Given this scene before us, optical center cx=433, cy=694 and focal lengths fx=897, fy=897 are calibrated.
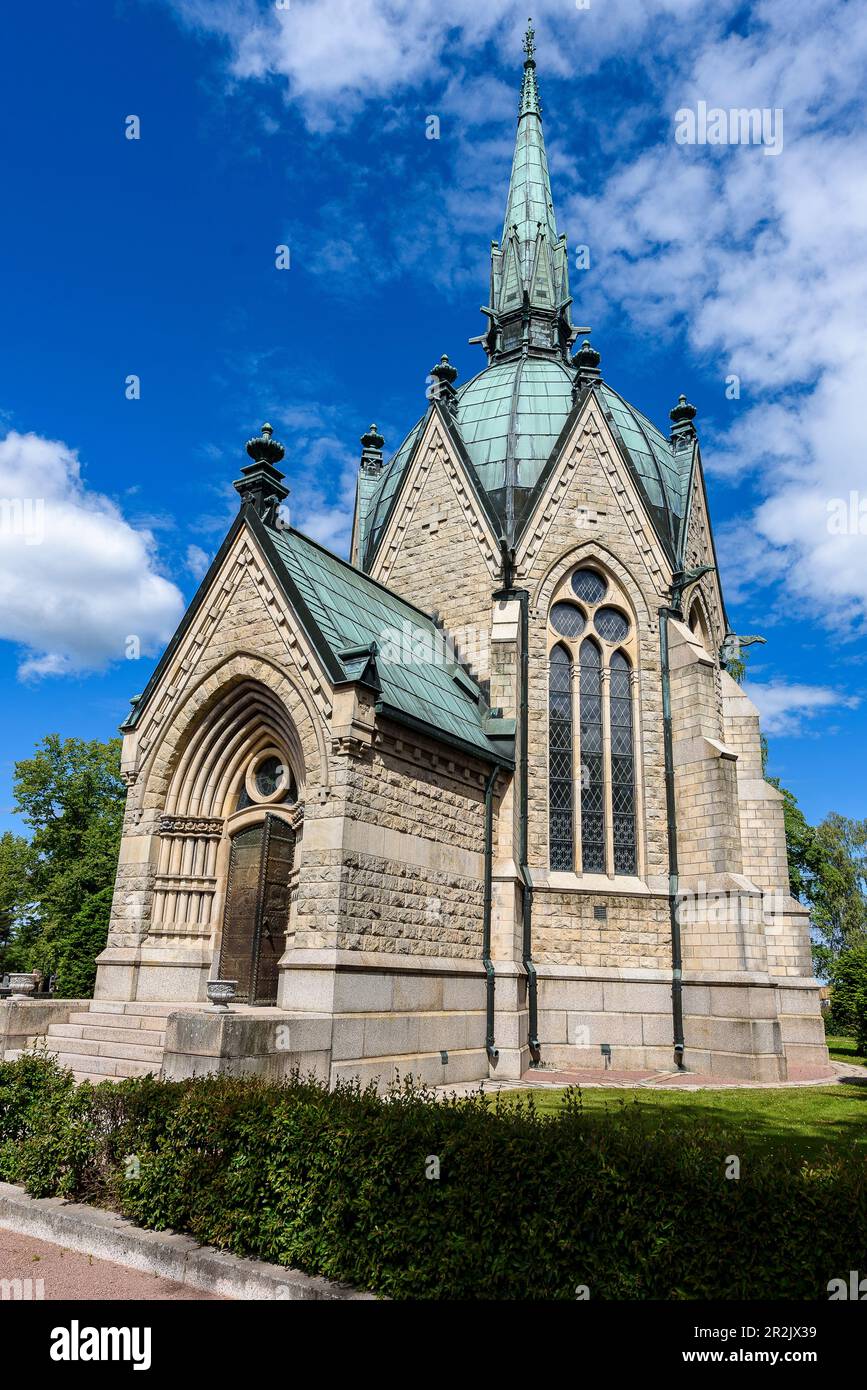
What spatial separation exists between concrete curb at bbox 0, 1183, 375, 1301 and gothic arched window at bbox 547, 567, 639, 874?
1266cm

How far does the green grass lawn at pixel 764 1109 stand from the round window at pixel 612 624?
9.97 meters

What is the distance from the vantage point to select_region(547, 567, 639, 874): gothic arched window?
63.0ft

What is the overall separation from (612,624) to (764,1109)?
11121mm

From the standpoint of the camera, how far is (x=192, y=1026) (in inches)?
414

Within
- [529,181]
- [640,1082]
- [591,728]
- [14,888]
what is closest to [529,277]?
[529,181]

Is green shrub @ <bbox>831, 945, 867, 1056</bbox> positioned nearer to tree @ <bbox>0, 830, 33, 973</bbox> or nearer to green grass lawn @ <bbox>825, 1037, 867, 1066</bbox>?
green grass lawn @ <bbox>825, 1037, 867, 1066</bbox>

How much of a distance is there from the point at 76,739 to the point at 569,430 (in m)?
31.8

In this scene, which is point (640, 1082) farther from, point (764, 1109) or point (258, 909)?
point (258, 909)

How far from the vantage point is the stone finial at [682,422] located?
24953 mm

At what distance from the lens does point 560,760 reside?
64.1 feet

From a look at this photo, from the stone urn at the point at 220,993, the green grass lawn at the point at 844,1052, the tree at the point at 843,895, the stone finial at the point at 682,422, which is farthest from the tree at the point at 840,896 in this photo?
the stone urn at the point at 220,993

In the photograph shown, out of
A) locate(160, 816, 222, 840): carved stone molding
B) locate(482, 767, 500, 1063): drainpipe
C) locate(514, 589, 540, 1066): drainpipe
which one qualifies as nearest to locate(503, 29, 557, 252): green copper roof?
locate(514, 589, 540, 1066): drainpipe

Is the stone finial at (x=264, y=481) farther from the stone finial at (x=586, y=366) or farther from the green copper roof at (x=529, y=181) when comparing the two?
the green copper roof at (x=529, y=181)

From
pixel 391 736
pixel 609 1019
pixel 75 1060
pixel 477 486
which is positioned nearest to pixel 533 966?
pixel 609 1019
